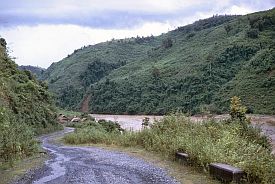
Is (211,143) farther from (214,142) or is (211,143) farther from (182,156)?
(182,156)

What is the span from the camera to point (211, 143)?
606 inches

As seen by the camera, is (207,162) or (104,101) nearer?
(207,162)

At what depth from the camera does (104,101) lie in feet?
395

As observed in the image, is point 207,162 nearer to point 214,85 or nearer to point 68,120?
point 68,120

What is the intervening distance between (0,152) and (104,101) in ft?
331

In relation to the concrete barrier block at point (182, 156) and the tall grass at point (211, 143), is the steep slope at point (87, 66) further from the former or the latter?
the concrete barrier block at point (182, 156)

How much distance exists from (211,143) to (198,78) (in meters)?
84.2

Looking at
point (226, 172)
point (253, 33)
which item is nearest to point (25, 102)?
point (226, 172)

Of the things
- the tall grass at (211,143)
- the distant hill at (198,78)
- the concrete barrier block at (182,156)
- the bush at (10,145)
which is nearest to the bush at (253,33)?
the distant hill at (198,78)

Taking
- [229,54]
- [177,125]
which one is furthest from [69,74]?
[177,125]

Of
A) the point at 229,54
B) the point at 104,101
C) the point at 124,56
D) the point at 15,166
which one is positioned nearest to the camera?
the point at 15,166

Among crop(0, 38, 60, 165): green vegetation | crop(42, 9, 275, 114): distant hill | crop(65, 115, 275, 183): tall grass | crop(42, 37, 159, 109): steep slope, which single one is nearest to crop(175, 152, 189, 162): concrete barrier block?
crop(65, 115, 275, 183): tall grass

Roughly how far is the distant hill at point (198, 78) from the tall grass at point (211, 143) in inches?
2028

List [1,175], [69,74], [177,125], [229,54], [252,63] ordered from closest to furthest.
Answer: [1,175], [177,125], [252,63], [229,54], [69,74]
